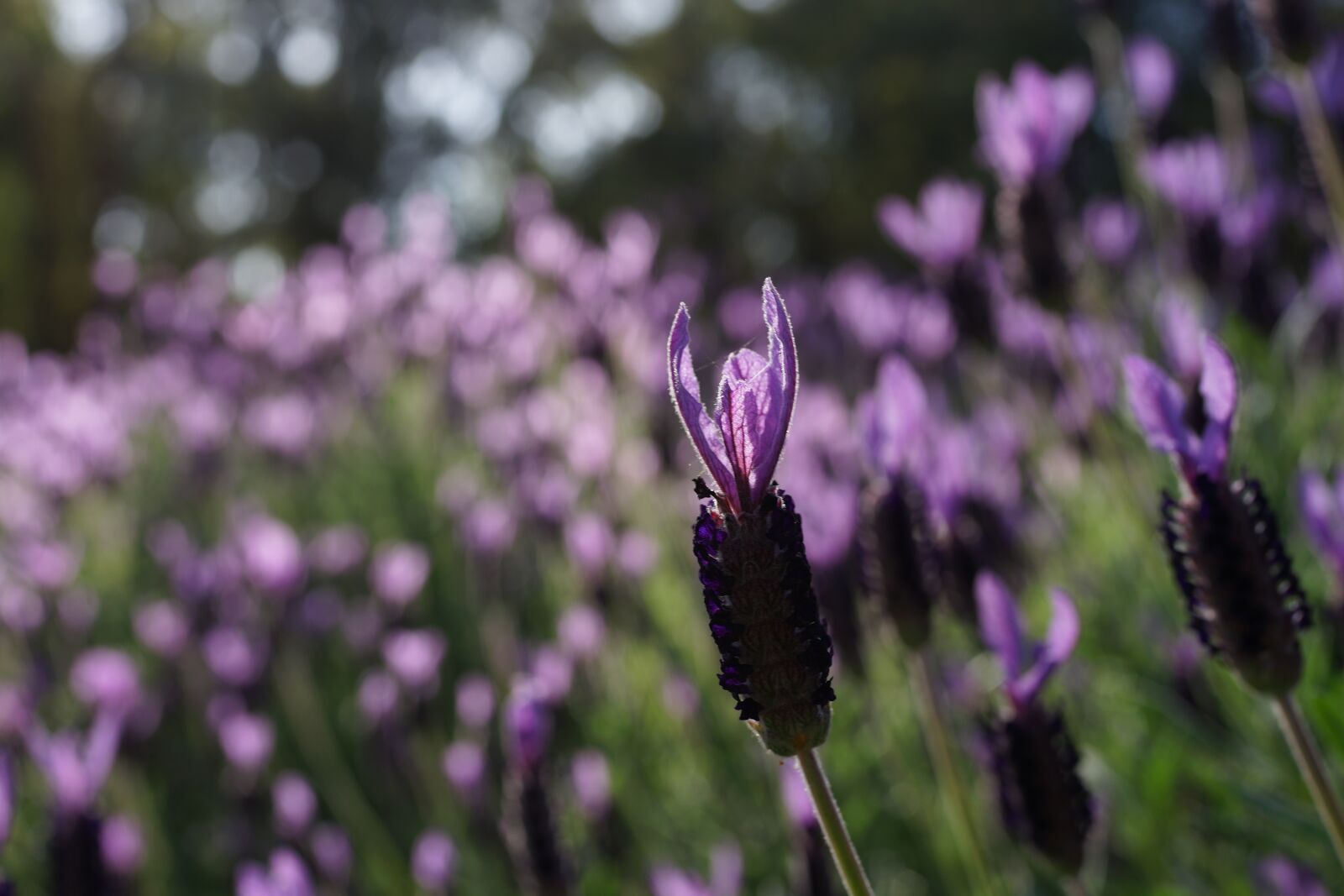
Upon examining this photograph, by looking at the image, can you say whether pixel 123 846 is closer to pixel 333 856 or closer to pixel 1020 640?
pixel 333 856

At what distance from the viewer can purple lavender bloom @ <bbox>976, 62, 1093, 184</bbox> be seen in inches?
69.1

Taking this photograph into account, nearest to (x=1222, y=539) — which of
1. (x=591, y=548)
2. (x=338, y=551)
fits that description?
(x=591, y=548)

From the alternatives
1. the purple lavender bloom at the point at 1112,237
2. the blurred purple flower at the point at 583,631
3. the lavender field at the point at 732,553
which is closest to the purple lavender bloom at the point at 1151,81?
the lavender field at the point at 732,553

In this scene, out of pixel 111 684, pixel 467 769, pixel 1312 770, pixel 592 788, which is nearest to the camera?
pixel 1312 770

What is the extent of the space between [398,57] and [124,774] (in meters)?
22.7

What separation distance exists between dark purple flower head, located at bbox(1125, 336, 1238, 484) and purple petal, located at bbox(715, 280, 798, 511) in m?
0.33

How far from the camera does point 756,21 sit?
12.9 metres

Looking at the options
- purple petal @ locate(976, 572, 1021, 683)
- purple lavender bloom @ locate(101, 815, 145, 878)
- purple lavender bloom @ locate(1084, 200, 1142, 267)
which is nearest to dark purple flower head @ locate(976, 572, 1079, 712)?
purple petal @ locate(976, 572, 1021, 683)

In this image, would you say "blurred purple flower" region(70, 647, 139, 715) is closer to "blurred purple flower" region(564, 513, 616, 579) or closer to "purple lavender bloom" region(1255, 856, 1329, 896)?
"blurred purple flower" region(564, 513, 616, 579)

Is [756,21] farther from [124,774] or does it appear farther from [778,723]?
[778,723]

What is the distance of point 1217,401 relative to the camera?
94cm

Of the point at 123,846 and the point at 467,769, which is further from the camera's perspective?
the point at 467,769

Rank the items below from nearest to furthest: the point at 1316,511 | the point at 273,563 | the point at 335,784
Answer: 1. the point at 1316,511
2. the point at 273,563
3. the point at 335,784

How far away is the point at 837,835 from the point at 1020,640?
0.45 metres
